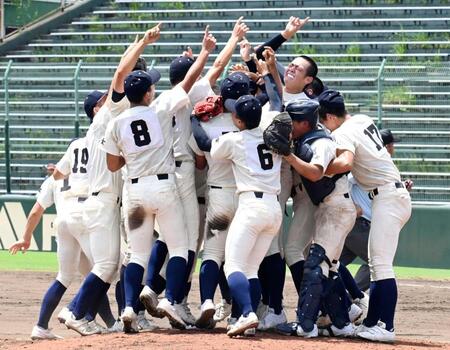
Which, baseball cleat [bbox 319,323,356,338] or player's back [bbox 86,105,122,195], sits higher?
player's back [bbox 86,105,122,195]

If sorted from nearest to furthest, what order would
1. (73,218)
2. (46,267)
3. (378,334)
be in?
(378,334) → (73,218) → (46,267)

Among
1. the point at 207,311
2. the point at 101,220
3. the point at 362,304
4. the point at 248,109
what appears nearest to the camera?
the point at 248,109

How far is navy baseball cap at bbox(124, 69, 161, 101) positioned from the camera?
9789mm

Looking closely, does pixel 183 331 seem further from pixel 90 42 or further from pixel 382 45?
pixel 90 42

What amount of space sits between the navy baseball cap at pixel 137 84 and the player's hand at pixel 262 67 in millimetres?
1180

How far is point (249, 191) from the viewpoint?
9641 mm

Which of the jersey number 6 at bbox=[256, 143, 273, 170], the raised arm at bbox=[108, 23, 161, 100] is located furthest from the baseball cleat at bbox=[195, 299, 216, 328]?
the raised arm at bbox=[108, 23, 161, 100]

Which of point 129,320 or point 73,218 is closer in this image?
point 129,320

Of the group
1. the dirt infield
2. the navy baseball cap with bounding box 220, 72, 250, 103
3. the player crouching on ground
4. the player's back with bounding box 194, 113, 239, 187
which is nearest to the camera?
the dirt infield

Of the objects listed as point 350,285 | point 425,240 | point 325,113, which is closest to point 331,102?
point 325,113

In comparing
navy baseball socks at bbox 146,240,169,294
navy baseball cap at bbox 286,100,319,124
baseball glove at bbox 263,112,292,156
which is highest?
navy baseball cap at bbox 286,100,319,124

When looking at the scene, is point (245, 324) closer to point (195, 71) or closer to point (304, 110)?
point (304, 110)

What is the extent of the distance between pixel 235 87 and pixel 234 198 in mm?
991

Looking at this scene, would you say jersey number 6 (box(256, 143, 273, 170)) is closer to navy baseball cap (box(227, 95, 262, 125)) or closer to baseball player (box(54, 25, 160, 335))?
navy baseball cap (box(227, 95, 262, 125))
